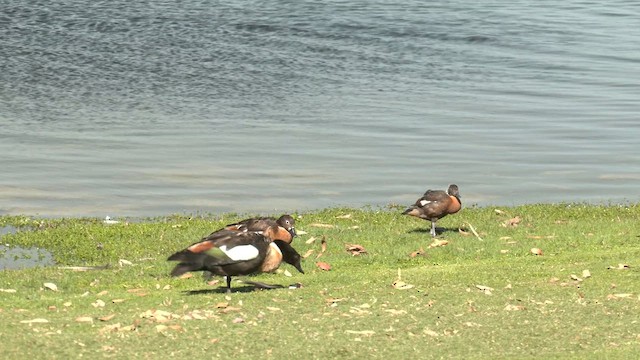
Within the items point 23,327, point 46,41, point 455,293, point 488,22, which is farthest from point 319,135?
point 488,22

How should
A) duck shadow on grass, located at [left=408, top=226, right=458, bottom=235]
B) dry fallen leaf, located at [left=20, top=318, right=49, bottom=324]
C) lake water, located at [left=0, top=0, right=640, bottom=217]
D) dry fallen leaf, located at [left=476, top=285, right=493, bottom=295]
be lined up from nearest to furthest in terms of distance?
1. dry fallen leaf, located at [left=20, top=318, right=49, bottom=324]
2. dry fallen leaf, located at [left=476, top=285, right=493, bottom=295]
3. duck shadow on grass, located at [left=408, top=226, right=458, bottom=235]
4. lake water, located at [left=0, top=0, right=640, bottom=217]

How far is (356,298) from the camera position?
45.2ft

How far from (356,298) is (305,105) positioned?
21.0 meters

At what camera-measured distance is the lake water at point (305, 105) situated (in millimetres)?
25156

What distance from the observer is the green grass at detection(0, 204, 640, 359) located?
11.6 metres

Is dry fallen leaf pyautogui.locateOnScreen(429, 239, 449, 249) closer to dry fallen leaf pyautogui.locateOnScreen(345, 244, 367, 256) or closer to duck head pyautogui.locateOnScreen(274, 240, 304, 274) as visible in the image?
dry fallen leaf pyautogui.locateOnScreen(345, 244, 367, 256)

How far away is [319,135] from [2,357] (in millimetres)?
20058

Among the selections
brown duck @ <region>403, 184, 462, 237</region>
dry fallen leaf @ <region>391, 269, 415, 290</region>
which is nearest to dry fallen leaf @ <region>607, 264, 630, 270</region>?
dry fallen leaf @ <region>391, 269, 415, 290</region>

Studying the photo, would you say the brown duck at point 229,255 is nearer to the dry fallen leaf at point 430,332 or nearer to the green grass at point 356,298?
the green grass at point 356,298

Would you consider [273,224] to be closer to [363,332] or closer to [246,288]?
[246,288]

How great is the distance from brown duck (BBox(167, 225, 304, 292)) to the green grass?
323 mm

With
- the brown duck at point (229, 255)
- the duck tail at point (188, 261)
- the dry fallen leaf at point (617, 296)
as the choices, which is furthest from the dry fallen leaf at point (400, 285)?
the duck tail at point (188, 261)

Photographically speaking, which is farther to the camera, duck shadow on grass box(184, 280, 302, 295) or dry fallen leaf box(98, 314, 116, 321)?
duck shadow on grass box(184, 280, 302, 295)

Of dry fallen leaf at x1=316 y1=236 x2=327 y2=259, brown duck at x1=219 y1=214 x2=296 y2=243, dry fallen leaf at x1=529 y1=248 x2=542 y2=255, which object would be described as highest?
brown duck at x1=219 y1=214 x2=296 y2=243
